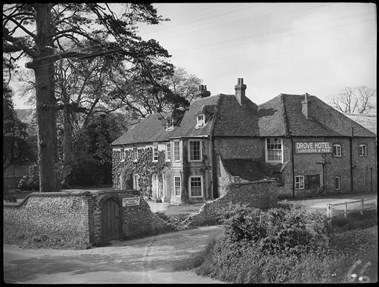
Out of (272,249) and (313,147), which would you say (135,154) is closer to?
(313,147)

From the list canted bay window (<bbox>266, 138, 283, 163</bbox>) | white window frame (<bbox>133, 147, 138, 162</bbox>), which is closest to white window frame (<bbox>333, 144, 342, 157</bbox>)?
canted bay window (<bbox>266, 138, 283, 163</bbox>)

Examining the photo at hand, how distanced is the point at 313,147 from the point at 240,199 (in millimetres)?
8790

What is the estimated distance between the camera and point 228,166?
856 inches

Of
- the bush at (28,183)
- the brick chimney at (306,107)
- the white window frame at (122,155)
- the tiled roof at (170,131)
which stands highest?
the brick chimney at (306,107)

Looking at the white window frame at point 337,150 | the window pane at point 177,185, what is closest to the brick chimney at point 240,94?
the window pane at point 177,185

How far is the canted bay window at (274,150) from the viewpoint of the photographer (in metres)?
22.9

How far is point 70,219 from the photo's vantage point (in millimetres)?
12906

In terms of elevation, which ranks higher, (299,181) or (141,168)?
(141,168)

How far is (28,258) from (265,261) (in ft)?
22.4

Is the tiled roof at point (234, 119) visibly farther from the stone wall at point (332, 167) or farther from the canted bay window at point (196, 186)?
the canted bay window at point (196, 186)

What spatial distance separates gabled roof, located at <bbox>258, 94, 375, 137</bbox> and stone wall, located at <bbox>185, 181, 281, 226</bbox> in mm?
6196

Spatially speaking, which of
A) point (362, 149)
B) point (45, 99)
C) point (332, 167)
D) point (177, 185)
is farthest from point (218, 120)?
point (45, 99)

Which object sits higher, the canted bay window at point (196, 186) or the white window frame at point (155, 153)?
the white window frame at point (155, 153)

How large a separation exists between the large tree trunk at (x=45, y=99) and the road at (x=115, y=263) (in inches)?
115
